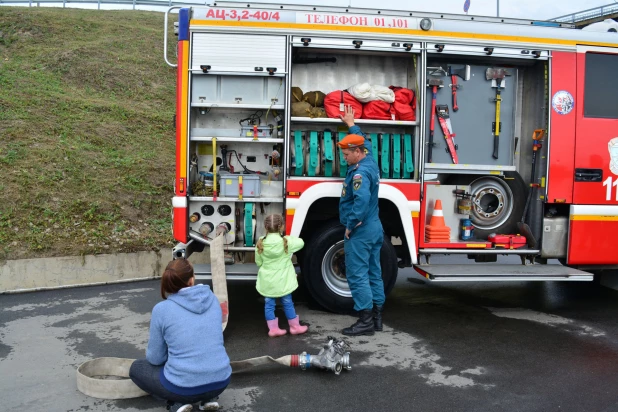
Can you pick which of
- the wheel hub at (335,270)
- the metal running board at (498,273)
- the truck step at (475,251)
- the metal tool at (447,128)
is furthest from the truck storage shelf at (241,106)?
the metal running board at (498,273)

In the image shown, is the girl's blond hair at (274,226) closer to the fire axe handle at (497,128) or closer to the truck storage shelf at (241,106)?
the truck storage shelf at (241,106)

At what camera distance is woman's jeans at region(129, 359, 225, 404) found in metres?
3.75

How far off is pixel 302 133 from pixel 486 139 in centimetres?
223

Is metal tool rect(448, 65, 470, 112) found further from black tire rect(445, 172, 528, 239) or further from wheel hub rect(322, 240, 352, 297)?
wheel hub rect(322, 240, 352, 297)

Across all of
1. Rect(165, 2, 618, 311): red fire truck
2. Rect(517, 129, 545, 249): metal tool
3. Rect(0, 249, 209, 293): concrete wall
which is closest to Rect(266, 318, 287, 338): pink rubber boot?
Rect(165, 2, 618, 311): red fire truck

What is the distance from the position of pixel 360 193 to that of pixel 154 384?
8.77ft

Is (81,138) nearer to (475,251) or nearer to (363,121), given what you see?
(363,121)

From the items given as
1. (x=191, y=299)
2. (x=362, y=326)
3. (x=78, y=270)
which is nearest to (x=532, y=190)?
(x=362, y=326)

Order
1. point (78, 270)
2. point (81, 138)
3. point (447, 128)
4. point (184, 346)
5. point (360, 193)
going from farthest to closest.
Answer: point (81, 138)
point (78, 270)
point (447, 128)
point (360, 193)
point (184, 346)

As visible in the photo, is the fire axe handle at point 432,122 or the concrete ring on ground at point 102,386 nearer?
the concrete ring on ground at point 102,386

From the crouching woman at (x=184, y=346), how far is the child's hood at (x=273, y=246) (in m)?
1.74

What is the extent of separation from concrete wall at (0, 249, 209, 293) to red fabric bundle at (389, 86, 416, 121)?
13.9 ft

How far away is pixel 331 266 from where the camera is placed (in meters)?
6.49

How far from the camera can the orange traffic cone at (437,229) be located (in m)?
6.62
